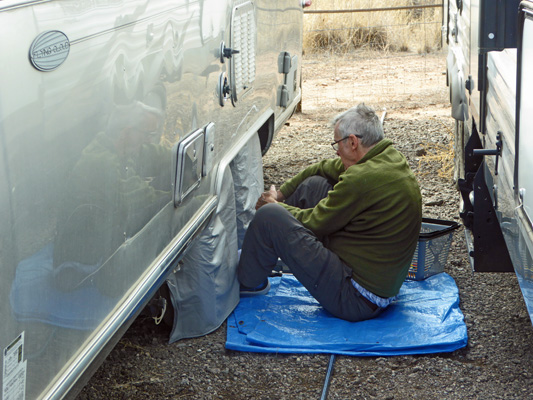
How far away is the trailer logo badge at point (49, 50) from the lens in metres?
1.53

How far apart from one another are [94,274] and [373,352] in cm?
167

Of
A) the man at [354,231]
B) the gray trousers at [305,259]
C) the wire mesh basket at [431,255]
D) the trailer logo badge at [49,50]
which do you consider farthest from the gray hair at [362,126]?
the trailer logo badge at [49,50]

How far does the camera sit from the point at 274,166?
6.42 meters

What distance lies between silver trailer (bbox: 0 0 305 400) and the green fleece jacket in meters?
0.55

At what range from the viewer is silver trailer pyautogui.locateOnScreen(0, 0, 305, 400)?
1.50 meters

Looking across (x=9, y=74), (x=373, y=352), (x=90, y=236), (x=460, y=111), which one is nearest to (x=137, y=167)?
(x=90, y=236)

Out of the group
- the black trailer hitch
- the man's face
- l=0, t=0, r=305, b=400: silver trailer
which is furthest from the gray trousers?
the black trailer hitch

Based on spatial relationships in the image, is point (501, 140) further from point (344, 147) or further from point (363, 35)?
point (363, 35)

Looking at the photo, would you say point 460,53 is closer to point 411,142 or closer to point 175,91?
point 411,142

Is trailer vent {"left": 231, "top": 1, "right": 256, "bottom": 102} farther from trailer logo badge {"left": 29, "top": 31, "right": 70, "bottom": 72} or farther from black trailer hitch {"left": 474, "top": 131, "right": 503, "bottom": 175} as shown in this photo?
trailer logo badge {"left": 29, "top": 31, "right": 70, "bottom": 72}

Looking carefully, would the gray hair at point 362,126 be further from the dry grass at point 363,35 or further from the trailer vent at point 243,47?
the dry grass at point 363,35

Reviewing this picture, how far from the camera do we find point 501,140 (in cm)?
296

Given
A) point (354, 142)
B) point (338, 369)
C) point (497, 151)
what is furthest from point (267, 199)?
point (497, 151)

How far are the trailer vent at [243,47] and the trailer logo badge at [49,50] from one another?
1678mm
